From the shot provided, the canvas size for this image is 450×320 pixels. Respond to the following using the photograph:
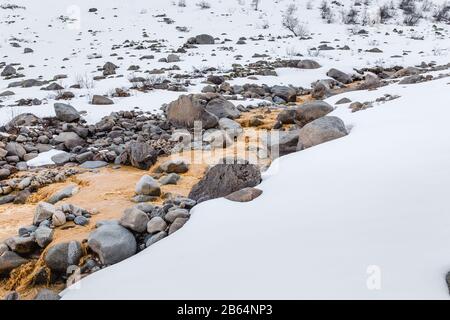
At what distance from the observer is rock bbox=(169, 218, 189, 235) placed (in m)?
2.99

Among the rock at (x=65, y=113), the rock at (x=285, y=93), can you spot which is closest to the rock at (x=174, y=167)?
the rock at (x=65, y=113)

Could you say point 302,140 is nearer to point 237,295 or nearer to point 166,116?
point 237,295

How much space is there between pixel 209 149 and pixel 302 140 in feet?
6.04

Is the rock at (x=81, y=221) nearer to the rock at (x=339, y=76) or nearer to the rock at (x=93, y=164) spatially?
the rock at (x=93, y=164)

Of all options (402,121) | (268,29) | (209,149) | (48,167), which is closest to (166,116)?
(209,149)

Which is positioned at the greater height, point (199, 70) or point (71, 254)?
point (71, 254)

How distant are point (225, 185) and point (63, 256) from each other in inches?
59.1

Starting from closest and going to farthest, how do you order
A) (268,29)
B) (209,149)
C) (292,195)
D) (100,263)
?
(100,263) < (292,195) < (209,149) < (268,29)

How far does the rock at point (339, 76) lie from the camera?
11.5m

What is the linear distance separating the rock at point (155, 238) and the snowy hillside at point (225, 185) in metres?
0.01

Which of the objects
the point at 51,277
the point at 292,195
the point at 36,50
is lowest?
the point at 36,50

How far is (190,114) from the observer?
7297mm
